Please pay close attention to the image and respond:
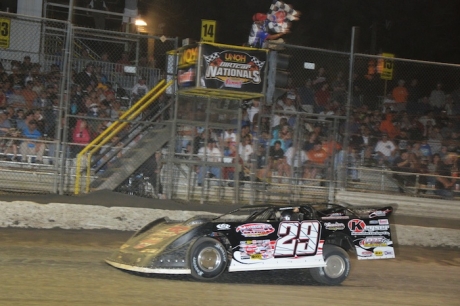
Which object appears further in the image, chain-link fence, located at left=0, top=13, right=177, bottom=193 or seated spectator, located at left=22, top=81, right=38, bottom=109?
seated spectator, located at left=22, top=81, right=38, bottom=109

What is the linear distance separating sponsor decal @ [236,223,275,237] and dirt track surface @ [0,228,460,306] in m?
0.64

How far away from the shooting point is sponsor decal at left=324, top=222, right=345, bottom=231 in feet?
29.3

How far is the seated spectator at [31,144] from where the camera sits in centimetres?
1318

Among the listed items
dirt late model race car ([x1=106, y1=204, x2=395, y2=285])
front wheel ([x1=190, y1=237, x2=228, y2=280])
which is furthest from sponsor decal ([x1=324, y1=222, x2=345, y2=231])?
front wheel ([x1=190, y1=237, x2=228, y2=280])

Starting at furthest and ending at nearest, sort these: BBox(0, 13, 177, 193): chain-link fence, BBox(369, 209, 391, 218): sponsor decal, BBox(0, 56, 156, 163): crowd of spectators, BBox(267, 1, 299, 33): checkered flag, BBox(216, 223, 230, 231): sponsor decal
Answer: BBox(0, 56, 156, 163): crowd of spectators, BBox(0, 13, 177, 193): chain-link fence, BBox(267, 1, 299, 33): checkered flag, BBox(369, 209, 391, 218): sponsor decal, BBox(216, 223, 230, 231): sponsor decal

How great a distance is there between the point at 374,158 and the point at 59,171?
6829 mm

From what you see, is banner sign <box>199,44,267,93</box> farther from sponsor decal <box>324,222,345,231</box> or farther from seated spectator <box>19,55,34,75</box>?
sponsor decal <box>324,222,345,231</box>

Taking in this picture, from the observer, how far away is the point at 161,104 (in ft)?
48.3

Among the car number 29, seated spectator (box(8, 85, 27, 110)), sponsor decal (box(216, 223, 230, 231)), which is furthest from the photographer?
seated spectator (box(8, 85, 27, 110))

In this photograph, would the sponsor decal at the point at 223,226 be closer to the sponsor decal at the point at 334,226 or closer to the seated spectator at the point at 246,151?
the sponsor decal at the point at 334,226

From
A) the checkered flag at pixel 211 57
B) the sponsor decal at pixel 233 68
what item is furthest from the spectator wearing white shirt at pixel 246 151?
the checkered flag at pixel 211 57

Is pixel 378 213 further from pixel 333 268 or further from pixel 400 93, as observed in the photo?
pixel 400 93

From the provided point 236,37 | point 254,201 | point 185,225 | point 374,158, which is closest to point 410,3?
point 236,37

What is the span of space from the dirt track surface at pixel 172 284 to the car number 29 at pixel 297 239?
44 cm
